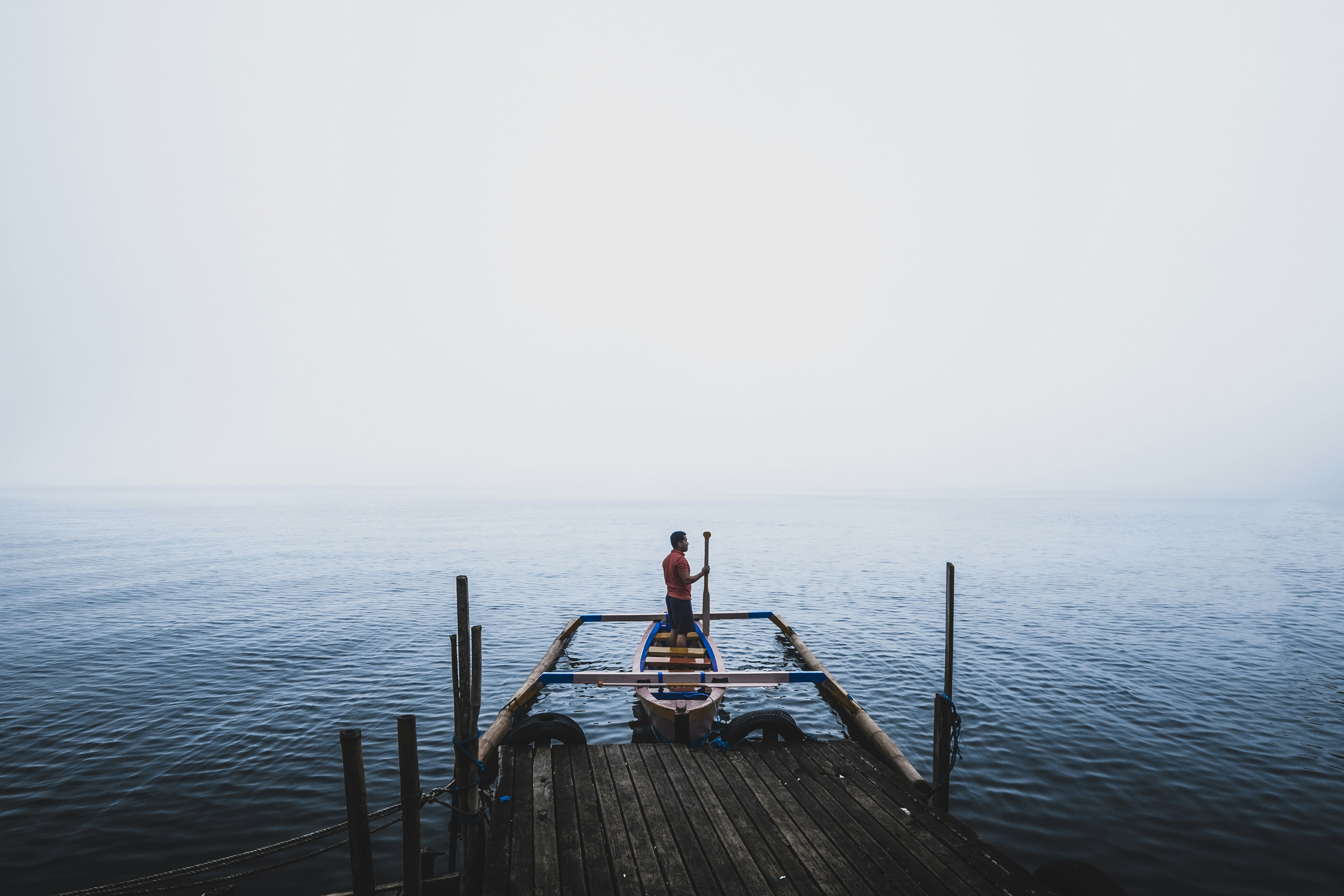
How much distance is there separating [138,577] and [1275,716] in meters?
49.0

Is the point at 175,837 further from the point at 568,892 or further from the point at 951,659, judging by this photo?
the point at 951,659

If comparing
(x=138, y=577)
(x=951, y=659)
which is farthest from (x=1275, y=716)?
(x=138, y=577)

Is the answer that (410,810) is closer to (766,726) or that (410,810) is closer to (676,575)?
(766,726)

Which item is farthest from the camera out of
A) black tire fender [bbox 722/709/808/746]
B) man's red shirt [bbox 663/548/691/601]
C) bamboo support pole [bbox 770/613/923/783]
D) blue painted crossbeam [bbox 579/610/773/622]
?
blue painted crossbeam [bbox 579/610/773/622]

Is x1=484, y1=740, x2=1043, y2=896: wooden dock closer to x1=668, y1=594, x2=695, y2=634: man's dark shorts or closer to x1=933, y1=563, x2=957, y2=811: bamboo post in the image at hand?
x1=933, y1=563, x2=957, y2=811: bamboo post

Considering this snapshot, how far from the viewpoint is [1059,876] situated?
249 inches

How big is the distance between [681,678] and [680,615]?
3068 millimetres

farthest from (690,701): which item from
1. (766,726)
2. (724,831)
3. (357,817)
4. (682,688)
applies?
(357,817)

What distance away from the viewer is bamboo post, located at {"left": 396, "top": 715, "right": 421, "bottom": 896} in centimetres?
562

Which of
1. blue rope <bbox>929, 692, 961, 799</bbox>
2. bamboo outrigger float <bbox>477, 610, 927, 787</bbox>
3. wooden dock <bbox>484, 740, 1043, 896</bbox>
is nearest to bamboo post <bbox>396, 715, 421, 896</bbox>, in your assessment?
wooden dock <bbox>484, 740, 1043, 896</bbox>

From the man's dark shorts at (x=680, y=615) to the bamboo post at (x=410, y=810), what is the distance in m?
9.11

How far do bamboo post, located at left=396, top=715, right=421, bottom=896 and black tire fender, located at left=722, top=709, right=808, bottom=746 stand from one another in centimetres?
569

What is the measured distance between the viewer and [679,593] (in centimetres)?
1448

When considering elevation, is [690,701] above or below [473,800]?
below
